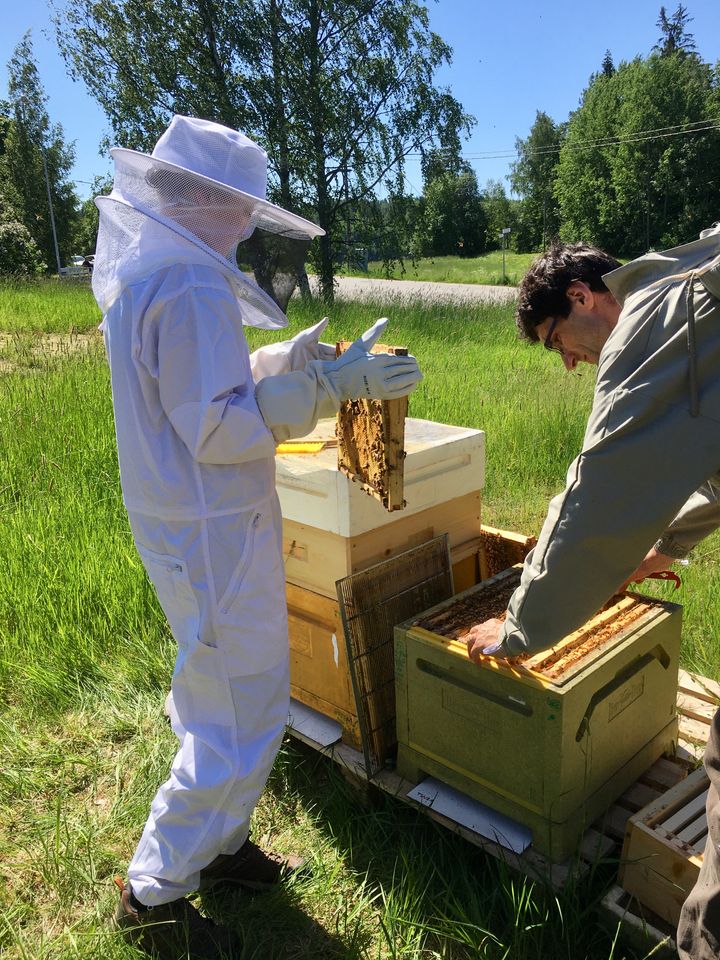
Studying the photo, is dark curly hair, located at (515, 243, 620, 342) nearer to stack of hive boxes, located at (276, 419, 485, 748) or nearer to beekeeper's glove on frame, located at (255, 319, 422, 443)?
stack of hive boxes, located at (276, 419, 485, 748)

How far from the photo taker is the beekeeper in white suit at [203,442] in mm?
1665

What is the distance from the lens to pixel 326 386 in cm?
177

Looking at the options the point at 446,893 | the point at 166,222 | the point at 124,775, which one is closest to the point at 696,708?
the point at 446,893

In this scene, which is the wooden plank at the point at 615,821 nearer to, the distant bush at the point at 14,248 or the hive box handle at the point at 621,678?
the hive box handle at the point at 621,678

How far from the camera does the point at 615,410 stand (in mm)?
1205

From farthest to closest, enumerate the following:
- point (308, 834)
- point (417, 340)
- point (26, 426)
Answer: point (417, 340)
point (26, 426)
point (308, 834)

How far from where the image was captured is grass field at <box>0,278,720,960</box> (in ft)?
6.41

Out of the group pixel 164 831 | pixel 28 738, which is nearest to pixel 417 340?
pixel 28 738

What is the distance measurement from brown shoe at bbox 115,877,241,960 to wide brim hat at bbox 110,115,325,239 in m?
1.91

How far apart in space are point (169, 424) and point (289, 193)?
642 inches

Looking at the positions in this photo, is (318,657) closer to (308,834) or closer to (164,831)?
(308,834)

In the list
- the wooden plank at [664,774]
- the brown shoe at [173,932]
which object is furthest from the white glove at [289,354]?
the wooden plank at [664,774]

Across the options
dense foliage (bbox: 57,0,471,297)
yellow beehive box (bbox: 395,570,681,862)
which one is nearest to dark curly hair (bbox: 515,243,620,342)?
yellow beehive box (bbox: 395,570,681,862)

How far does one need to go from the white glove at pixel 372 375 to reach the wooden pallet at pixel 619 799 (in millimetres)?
1280
